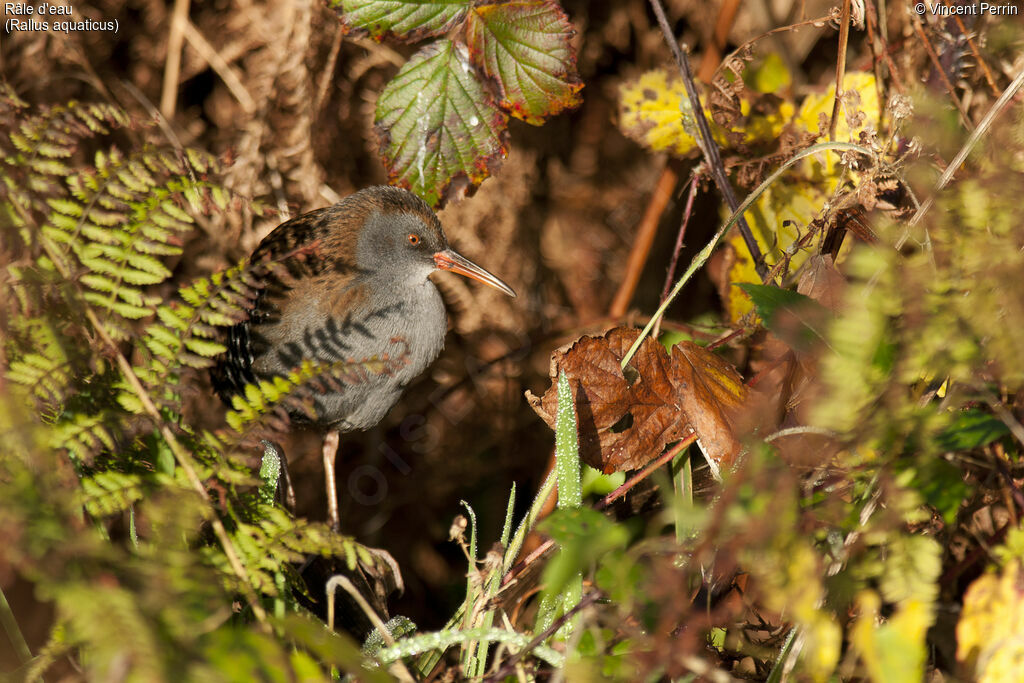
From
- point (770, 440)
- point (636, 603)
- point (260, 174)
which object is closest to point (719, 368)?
point (770, 440)

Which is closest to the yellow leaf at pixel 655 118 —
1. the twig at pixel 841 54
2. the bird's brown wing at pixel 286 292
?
the twig at pixel 841 54

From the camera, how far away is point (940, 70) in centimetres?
219

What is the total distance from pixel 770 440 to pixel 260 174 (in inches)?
89.7

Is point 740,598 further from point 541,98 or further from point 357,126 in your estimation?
point 357,126

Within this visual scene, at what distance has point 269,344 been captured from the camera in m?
2.62

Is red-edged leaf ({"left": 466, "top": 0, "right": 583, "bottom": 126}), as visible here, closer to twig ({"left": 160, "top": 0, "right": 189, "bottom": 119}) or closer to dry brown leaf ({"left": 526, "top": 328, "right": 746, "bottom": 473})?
dry brown leaf ({"left": 526, "top": 328, "right": 746, "bottom": 473})

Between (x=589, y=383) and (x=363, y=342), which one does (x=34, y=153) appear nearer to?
(x=363, y=342)

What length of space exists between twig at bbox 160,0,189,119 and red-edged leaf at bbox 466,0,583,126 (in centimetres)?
165

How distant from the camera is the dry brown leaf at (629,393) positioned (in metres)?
1.89

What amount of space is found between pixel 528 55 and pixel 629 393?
35.9 inches

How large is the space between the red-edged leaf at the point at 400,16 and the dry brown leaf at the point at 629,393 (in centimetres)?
94

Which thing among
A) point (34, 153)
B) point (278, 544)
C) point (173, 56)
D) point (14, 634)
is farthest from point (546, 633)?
point (173, 56)

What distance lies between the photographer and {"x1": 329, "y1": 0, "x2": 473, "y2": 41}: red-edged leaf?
2.18m

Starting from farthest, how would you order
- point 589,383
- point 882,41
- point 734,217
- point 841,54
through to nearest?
point 882,41 < point 841,54 < point 589,383 < point 734,217
